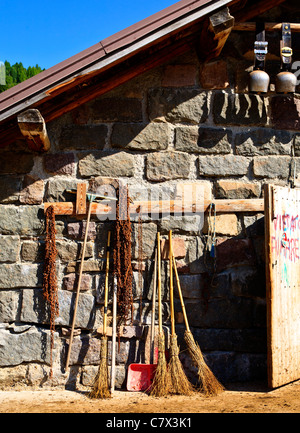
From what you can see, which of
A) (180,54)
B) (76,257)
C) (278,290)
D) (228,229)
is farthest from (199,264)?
(180,54)

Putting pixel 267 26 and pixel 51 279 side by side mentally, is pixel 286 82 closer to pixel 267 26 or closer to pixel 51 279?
pixel 267 26

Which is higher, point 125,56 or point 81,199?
point 125,56

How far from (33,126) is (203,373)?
256cm

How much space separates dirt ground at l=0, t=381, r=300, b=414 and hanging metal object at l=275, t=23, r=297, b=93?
2.73 metres

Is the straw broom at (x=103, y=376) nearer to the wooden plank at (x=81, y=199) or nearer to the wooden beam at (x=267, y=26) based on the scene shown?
the wooden plank at (x=81, y=199)

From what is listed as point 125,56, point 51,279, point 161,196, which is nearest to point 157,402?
point 51,279

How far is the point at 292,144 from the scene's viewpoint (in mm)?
4422

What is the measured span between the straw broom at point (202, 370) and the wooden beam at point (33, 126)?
1.91 meters

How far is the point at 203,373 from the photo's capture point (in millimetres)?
3898

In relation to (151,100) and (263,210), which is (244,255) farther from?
(151,100)

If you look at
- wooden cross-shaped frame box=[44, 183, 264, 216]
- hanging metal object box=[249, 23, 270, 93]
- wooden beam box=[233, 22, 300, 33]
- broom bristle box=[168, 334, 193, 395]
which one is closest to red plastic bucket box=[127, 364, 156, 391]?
broom bristle box=[168, 334, 193, 395]

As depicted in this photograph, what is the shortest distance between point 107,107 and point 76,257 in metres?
1.46

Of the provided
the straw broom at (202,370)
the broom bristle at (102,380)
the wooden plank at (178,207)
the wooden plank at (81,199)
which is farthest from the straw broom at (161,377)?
the wooden plank at (81,199)

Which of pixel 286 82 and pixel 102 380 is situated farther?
pixel 286 82
